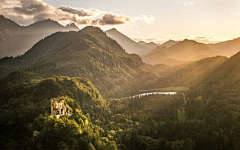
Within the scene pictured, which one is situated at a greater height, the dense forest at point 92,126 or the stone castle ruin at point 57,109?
the stone castle ruin at point 57,109

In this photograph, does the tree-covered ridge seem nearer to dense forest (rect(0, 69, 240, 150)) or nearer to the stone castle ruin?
dense forest (rect(0, 69, 240, 150))

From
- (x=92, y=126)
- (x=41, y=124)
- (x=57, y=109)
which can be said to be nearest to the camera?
(x=41, y=124)

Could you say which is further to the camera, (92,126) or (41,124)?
(92,126)

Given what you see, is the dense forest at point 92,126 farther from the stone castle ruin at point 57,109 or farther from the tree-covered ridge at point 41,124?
the stone castle ruin at point 57,109

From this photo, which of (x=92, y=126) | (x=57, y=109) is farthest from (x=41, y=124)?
(x=92, y=126)

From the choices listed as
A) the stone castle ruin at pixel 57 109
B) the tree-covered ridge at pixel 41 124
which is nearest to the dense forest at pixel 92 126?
the tree-covered ridge at pixel 41 124

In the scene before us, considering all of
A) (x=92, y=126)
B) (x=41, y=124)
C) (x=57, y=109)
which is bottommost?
(x=92, y=126)

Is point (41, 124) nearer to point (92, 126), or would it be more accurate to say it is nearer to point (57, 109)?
point (57, 109)

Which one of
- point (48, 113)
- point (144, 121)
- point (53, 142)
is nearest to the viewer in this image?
point (53, 142)

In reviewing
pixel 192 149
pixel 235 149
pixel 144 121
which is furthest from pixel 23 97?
pixel 235 149

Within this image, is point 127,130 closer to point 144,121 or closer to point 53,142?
point 144,121

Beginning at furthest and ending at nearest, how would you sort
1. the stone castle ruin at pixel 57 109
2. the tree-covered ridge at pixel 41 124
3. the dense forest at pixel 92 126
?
the stone castle ruin at pixel 57 109 < the dense forest at pixel 92 126 < the tree-covered ridge at pixel 41 124
